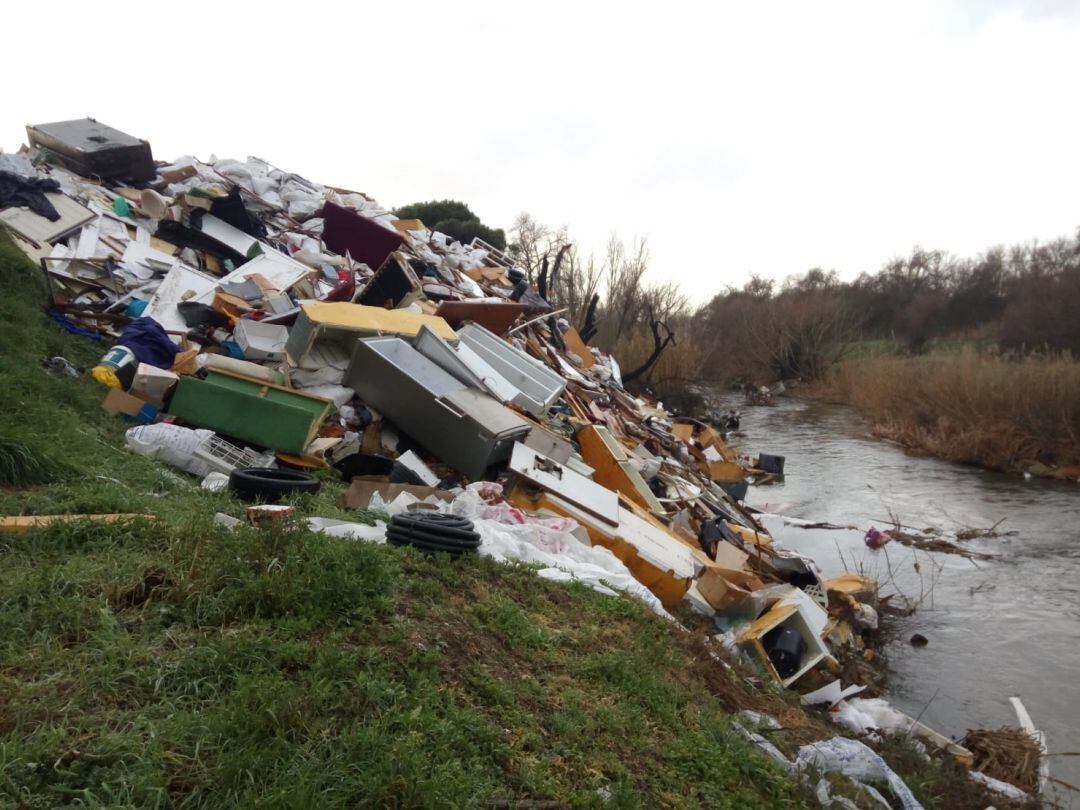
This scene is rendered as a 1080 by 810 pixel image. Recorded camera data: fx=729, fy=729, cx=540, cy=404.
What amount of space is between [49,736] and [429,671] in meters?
1.14

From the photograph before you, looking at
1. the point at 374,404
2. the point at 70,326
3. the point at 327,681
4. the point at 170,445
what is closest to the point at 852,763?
the point at 327,681

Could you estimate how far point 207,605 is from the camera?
2.66 meters

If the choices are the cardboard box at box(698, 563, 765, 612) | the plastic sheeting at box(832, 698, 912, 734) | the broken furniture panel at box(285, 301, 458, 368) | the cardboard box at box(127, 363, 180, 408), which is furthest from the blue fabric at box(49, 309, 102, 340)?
the plastic sheeting at box(832, 698, 912, 734)

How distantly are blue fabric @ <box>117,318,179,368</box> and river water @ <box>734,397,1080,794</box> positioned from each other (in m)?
6.60

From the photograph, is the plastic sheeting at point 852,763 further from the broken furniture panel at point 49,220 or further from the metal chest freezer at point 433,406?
the broken furniture panel at point 49,220

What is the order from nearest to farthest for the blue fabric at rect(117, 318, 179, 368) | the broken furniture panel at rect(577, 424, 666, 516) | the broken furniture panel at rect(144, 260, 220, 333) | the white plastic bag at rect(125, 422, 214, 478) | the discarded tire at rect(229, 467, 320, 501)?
the discarded tire at rect(229, 467, 320, 501)
the white plastic bag at rect(125, 422, 214, 478)
the blue fabric at rect(117, 318, 179, 368)
the broken furniture panel at rect(577, 424, 666, 516)
the broken furniture panel at rect(144, 260, 220, 333)

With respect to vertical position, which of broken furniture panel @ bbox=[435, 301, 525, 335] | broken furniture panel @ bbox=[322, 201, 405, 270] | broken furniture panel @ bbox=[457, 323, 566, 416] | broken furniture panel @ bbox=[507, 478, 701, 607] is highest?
broken furniture panel @ bbox=[322, 201, 405, 270]

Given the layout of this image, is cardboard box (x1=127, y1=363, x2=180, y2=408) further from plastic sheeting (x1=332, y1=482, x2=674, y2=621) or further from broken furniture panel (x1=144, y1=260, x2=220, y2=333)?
plastic sheeting (x1=332, y1=482, x2=674, y2=621)

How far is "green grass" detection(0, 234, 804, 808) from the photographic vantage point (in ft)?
6.50

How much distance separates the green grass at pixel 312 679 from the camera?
1981 millimetres

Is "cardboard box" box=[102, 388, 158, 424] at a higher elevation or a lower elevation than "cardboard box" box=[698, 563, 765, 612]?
higher

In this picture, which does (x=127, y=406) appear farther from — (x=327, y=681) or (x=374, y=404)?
(x=327, y=681)

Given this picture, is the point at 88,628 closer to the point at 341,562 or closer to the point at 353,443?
the point at 341,562

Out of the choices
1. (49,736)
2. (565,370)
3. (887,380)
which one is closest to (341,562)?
(49,736)
